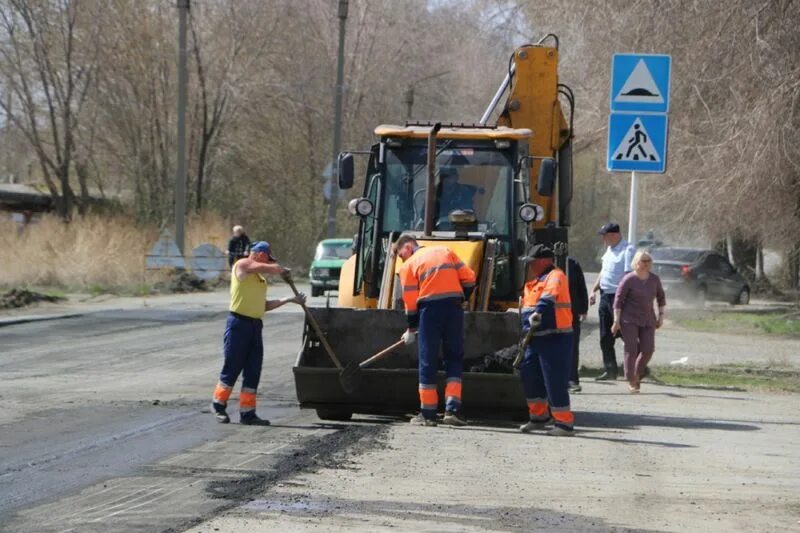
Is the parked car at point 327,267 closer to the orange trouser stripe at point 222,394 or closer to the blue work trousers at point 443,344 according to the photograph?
the orange trouser stripe at point 222,394

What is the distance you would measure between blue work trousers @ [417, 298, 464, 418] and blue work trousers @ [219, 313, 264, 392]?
167cm

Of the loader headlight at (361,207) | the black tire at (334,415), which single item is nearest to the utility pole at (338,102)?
the loader headlight at (361,207)

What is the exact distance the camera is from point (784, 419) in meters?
13.9

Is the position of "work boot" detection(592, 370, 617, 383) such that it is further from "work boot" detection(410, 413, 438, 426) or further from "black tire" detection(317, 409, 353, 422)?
"work boot" detection(410, 413, 438, 426)

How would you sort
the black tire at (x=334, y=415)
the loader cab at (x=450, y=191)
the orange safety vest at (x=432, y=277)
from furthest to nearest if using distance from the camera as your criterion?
the loader cab at (x=450, y=191) → the black tire at (x=334, y=415) → the orange safety vest at (x=432, y=277)

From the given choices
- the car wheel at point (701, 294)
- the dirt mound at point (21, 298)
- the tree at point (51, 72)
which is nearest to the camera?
the dirt mound at point (21, 298)

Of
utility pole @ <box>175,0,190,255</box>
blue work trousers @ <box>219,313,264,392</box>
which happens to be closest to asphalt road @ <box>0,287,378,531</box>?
blue work trousers @ <box>219,313,264,392</box>

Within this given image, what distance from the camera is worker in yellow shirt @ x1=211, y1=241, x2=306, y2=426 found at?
1270 centimetres

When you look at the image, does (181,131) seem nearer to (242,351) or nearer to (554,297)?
(242,351)

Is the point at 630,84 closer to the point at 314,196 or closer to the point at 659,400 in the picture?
the point at 659,400

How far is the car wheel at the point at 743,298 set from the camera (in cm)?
3912

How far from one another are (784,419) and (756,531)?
6243 mm

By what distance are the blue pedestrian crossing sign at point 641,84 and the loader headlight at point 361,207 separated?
3.64 m

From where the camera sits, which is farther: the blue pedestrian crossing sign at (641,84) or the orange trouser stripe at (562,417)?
the blue pedestrian crossing sign at (641,84)
